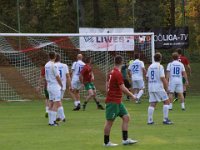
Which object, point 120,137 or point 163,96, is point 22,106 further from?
point 120,137

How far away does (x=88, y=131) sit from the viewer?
1620 centimetres

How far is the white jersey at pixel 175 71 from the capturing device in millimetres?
22078

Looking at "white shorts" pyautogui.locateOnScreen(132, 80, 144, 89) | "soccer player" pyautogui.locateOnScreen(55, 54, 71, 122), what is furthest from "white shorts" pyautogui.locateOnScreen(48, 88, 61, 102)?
"white shorts" pyautogui.locateOnScreen(132, 80, 144, 89)

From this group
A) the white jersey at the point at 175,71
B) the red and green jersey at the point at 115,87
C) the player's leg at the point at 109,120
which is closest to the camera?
the player's leg at the point at 109,120

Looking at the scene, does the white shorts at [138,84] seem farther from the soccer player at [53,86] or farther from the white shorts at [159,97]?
the soccer player at [53,86]

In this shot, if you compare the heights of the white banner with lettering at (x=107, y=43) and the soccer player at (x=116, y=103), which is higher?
the white banner with lettering at (x=107, y=43)

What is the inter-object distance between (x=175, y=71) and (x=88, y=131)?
7.12m

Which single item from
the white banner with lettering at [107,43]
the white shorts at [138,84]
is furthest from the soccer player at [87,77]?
the white banner with lettering at [107,43]

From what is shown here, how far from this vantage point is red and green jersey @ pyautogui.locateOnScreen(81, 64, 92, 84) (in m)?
23.0

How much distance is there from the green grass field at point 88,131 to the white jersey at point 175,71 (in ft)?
3.93

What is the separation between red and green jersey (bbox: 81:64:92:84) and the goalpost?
26.6ft

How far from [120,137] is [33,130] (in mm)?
2945

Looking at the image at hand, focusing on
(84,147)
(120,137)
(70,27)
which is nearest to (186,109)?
(120,137)

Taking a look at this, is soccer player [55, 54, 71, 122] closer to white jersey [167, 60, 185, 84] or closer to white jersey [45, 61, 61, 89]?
white jersey [45, 61, 61, 89]
